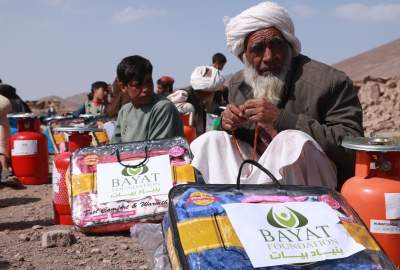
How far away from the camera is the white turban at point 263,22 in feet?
10.2

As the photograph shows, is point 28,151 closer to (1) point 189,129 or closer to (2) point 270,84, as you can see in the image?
(1) point 189,129

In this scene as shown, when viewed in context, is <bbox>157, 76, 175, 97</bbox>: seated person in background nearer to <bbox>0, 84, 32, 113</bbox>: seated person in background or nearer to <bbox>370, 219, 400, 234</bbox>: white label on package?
<bbox>0, 84, 32, 113</bbox>: seated person in background

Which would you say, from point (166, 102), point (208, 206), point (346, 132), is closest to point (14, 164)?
point (166, 102)

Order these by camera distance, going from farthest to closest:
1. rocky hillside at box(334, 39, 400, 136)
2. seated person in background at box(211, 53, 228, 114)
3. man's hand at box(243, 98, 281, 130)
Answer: rocky hillside at box(334, 39, 400, 136), seated person in background at box(211, 53, 228, 114), man's hand at box(243, 98, 281, 130)

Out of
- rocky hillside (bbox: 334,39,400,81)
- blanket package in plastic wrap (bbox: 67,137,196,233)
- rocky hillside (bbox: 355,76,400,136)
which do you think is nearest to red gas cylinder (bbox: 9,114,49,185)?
blanket package in plastic wrap (bbox: 67,137,196,233)

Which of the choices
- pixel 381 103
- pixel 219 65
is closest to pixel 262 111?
pixel 219 65

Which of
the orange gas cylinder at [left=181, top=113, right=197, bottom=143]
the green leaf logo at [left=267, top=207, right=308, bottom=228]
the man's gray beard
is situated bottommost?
the orange gas cylinder at [left=181, top=113, right=197, bottom=143]

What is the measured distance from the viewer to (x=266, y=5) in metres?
3.19

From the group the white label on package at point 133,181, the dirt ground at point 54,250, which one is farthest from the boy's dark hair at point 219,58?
the white label on package at point 133,181

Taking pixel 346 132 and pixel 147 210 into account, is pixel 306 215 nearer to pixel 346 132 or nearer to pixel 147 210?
pixel 346 132

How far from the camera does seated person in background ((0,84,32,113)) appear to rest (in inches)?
293

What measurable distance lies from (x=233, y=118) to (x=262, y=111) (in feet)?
0.61

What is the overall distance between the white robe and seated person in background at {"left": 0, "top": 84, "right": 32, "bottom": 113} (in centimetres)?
529

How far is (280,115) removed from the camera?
9.01 ft
